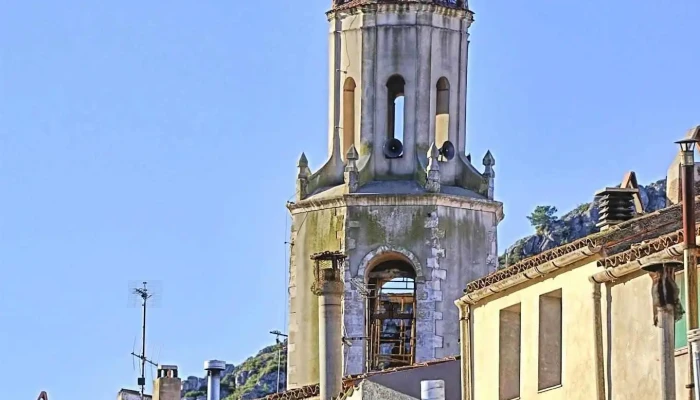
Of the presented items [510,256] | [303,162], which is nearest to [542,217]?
[510,256]

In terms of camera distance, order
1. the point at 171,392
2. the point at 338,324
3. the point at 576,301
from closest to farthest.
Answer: the point at 576,301, the point at 338,324, the point at 171,392

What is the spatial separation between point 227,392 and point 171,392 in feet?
184

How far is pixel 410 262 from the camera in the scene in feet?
224

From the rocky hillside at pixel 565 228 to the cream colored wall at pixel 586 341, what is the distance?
59750 millimetres

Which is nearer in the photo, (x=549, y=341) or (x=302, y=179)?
(x=549, y=341)

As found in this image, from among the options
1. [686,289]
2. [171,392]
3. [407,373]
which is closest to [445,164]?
[171,392]

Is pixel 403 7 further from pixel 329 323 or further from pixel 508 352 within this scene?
pixel 508 352

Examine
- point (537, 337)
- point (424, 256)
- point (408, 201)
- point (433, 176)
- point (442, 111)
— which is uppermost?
point (442, 111)

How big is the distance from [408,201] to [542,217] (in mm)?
79499

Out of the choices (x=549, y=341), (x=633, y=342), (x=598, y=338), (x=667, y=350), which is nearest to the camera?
(x=667, y=350)

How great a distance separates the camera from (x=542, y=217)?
148m

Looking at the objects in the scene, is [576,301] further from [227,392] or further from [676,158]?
[227,392]

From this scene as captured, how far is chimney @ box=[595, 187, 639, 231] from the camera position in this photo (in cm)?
5303

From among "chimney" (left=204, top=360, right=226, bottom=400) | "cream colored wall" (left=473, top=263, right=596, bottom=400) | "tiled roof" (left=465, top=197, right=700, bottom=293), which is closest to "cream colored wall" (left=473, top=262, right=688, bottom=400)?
"cream colored wall" (left=473, top=263, right=596, bottom=400)
